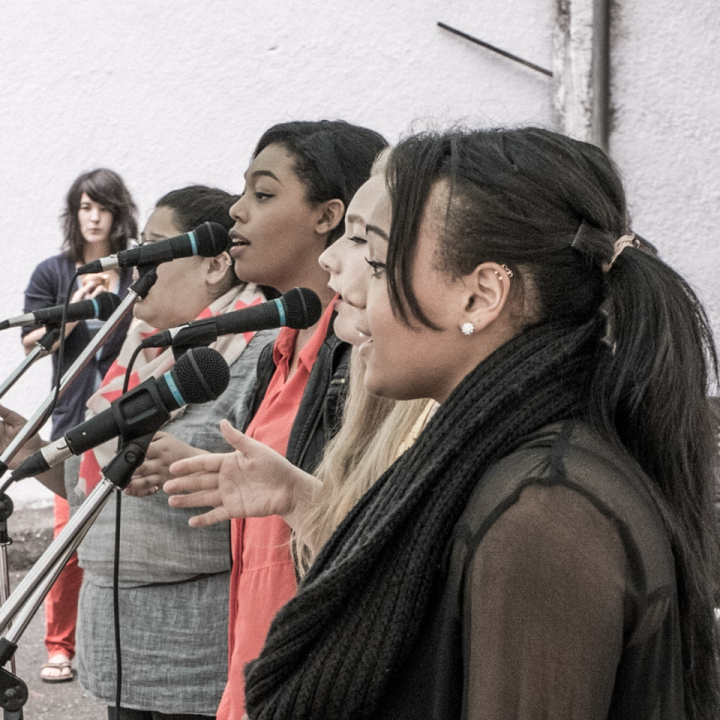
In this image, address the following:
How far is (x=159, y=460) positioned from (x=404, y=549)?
856mm

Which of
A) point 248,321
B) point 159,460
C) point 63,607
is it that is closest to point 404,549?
point 248,321

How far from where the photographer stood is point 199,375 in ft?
5.04

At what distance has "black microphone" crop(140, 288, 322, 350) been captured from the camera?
1.73 metres

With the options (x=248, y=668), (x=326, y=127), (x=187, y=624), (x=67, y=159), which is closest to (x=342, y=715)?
(x=248, y=668)

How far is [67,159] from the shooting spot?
4.74 meters

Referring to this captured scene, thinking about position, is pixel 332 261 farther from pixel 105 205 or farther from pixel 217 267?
pixel 105 205

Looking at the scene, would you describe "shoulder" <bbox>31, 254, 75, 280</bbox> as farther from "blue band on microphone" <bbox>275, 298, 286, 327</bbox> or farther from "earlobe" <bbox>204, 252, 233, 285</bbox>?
"blue band on microphone" <bbox>275, 298, 286, 327</bbox>

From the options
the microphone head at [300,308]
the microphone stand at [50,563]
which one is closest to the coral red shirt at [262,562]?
the microphone head at [300,308]

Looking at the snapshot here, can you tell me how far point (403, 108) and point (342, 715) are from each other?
152 inches

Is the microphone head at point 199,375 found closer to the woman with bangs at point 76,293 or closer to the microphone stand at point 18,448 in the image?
the microphone stand at point 18,448

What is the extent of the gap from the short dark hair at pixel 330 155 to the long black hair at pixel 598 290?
101 cm

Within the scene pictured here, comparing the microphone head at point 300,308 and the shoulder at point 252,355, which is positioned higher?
the microphone head at point 300,308

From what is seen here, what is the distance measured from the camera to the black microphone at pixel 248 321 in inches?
68.1

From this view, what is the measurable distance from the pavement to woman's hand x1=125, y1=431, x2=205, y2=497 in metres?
1.19
